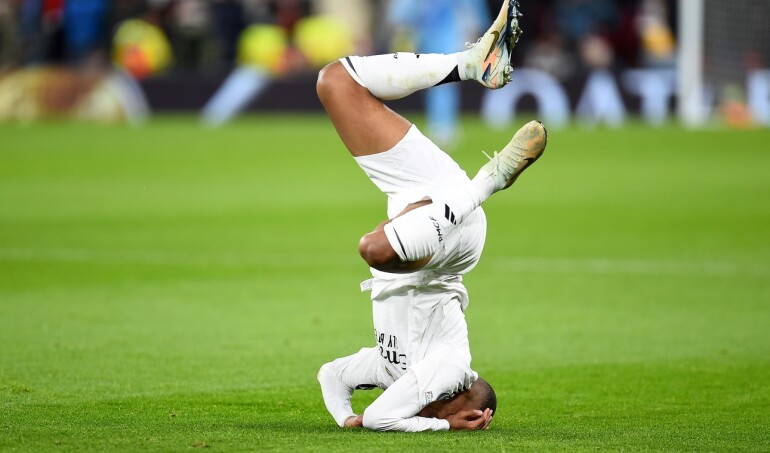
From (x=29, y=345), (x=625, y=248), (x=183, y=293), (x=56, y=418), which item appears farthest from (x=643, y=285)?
(x=56, y=418)

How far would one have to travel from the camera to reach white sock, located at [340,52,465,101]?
6.44m

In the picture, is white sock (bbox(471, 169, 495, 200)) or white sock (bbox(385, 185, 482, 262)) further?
white sock (bbox(471, 169, 495, 200))

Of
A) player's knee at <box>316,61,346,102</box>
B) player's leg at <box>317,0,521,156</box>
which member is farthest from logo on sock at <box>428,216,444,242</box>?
player's knee at <box>316,61,346,102</box>

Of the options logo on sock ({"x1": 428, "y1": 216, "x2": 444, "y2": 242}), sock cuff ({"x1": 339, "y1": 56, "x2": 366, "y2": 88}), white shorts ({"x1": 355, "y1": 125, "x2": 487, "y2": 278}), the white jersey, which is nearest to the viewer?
logo on sock ({"x1": 428, "y1": 216, "x2": 444, "y2": 242})

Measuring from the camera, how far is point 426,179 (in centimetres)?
644

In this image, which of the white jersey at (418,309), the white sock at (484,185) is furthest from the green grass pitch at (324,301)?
the white sock at (484,185)

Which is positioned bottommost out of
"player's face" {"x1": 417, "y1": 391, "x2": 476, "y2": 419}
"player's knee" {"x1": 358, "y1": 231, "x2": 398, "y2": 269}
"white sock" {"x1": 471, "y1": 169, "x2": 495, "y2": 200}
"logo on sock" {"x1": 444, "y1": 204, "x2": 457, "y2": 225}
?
"player's face" {"x1": 417, "y1": 391, "x2": 476, "y2": 419}

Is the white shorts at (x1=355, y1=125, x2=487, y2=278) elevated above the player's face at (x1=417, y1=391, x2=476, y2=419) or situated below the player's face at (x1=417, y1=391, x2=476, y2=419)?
above

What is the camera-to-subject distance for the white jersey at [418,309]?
620 centimetres

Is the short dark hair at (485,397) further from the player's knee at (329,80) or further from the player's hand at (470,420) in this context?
the player's knee at (329,80)

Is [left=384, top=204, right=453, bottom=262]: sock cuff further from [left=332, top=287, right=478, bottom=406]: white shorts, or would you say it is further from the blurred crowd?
the blurred crowd

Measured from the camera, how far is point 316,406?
6992 mm

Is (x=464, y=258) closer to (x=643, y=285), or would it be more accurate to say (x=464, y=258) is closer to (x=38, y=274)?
(x=643, y=285)

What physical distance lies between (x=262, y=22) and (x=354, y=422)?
28.2 metres
